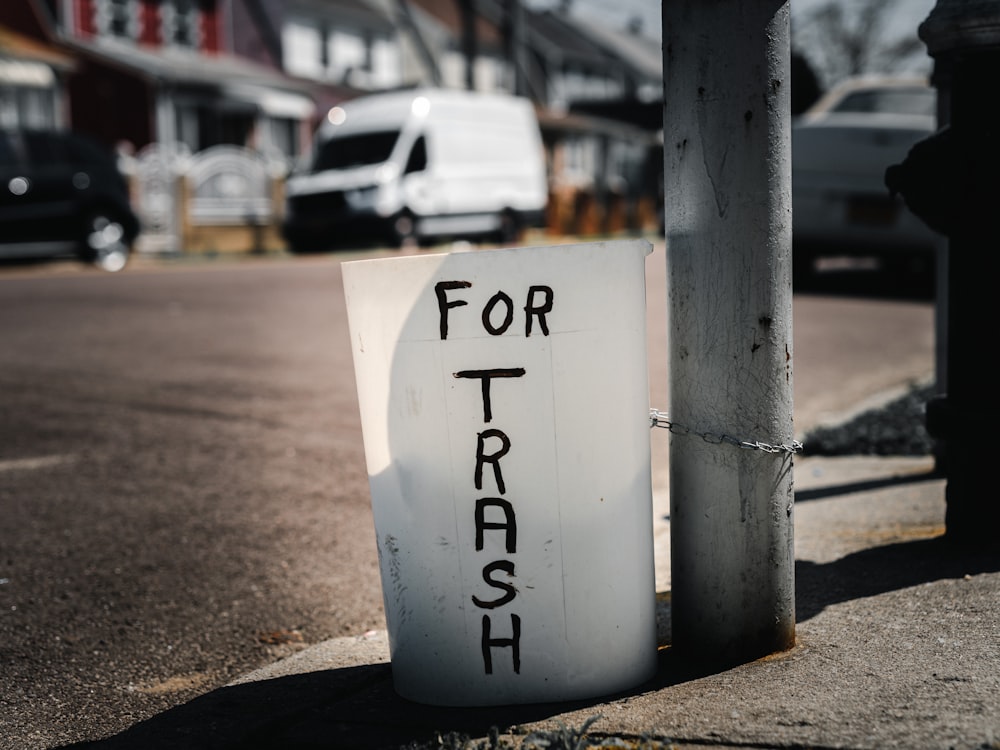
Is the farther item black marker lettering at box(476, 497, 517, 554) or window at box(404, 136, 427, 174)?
window at box(404, 136, 427, 174)

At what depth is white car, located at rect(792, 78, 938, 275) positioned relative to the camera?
400 inches

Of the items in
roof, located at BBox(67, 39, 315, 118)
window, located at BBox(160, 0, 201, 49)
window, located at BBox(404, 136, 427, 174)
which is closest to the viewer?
window, located at BBox(404, 136, 427, 174)

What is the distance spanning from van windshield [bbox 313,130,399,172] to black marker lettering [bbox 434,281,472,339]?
18.0 m

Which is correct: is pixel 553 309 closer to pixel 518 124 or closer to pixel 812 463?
pixel 812 463

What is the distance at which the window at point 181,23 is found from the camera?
31.0 metres

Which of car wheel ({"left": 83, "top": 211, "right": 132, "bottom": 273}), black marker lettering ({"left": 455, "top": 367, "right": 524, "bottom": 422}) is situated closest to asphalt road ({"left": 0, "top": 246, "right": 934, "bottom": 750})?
black marker lettering ({"left": 455, "top": 367, "right": 524, "bottom": 422})

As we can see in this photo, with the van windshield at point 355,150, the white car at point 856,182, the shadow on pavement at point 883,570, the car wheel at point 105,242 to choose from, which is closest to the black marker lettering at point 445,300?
the shadow on pavement at point 883,570

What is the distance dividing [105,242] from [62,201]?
0.82 meters

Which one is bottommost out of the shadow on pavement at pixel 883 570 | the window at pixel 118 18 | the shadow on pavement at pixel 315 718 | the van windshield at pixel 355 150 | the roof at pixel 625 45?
the shadow on pavement at pixel 315 718

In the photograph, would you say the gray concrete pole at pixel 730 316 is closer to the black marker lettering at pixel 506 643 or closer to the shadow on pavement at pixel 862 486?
the black marker lettering at pixel 506 643

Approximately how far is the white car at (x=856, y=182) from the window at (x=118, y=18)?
23.4 metres

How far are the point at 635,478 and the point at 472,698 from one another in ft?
1.76

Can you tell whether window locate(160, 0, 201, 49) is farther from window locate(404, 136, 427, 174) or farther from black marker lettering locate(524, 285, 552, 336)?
black marker lettering locate(524, 285, 552, 336)

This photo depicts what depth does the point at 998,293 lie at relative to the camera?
292 centimetres
